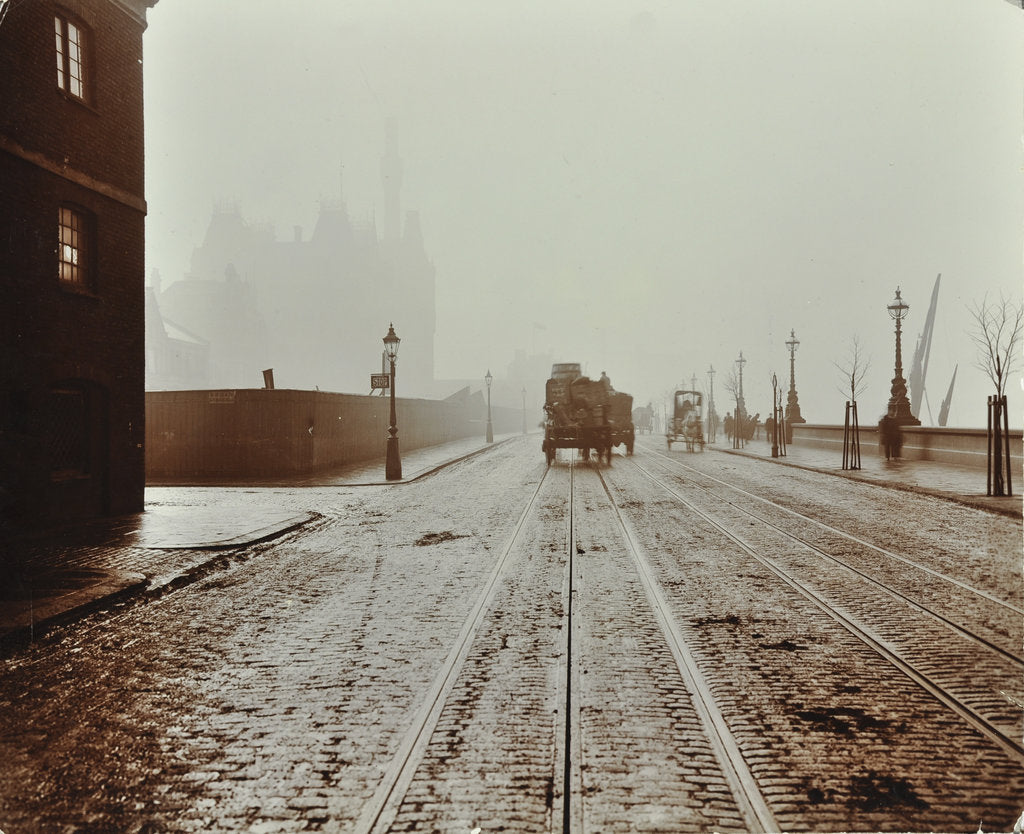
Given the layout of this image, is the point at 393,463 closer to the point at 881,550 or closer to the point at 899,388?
the point at 881,550

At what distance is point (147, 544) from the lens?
28.2 feet

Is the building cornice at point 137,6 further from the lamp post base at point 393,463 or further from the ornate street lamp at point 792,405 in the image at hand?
the ornate street lamp at point 792,405

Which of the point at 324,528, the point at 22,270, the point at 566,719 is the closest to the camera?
the point at 566,719

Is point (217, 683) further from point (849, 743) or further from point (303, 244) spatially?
point (303, 244)

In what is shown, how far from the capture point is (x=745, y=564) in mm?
7352

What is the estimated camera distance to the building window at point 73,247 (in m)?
10.1

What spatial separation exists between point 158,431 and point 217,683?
17.3 metres

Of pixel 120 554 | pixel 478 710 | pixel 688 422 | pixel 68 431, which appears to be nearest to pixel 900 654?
pixel 478 710

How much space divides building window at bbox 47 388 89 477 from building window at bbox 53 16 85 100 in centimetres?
442

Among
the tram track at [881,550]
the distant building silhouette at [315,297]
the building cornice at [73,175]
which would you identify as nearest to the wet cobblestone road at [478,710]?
the tram track at [881,550]

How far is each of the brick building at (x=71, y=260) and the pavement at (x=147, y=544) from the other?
81 cm

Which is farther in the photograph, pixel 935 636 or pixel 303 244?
pixel 303 244

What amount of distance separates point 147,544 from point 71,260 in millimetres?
4713

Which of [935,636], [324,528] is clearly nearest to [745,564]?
[935,636]
